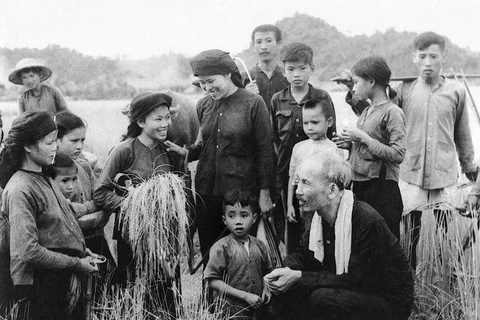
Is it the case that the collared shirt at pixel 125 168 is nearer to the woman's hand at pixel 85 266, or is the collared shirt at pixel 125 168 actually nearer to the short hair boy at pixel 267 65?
the woman's hand at pixel 85 266

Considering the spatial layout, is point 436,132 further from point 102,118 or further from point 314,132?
point 102,118

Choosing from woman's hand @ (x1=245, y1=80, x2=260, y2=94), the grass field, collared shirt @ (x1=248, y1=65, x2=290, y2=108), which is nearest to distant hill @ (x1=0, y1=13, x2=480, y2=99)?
collared shirt @ (x1=248, y1=65, x2=290, y2=108)

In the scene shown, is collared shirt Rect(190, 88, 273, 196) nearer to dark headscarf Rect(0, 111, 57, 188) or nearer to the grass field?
the grass field

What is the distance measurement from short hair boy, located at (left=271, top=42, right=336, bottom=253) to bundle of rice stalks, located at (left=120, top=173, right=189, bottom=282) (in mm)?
1037

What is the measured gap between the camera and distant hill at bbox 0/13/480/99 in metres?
11.2

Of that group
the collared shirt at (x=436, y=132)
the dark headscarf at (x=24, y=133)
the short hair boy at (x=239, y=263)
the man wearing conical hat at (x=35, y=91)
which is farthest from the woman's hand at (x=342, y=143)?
the man wearing conical hat at (x=35, y=91)

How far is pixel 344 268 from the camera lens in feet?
12.6

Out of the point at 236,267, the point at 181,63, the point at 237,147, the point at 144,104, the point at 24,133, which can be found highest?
the point at 181,63

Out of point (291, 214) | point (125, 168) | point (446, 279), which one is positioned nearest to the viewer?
point (125, 168)

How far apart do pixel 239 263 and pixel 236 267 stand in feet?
0.12

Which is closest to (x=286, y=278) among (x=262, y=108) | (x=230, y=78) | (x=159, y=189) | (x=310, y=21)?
(x=159, y=189)

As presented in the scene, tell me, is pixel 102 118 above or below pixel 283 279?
above

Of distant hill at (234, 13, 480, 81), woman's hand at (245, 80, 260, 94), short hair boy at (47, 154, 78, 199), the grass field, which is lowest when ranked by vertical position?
the grass field

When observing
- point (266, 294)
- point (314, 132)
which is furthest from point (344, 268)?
point (314, 132)
